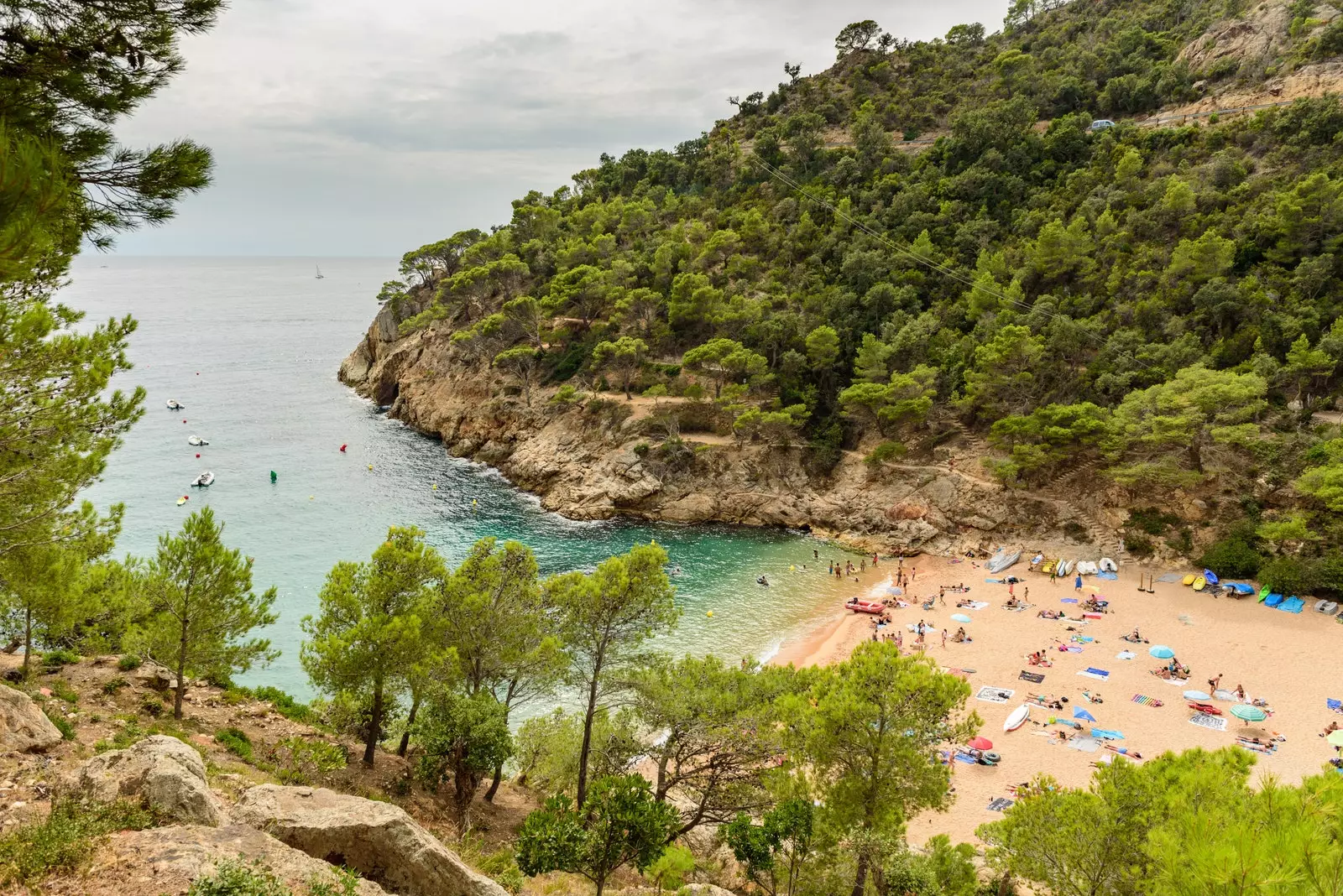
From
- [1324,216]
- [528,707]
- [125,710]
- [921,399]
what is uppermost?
[1324,216]

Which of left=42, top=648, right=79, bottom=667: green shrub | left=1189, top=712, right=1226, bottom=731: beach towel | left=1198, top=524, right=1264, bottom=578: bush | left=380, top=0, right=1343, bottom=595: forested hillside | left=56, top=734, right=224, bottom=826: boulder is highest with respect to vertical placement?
left=380, top=0, right=1343, bottom=595: forested hillside

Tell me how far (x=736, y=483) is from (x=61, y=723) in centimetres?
3243

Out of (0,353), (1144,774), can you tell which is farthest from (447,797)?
(1144,774)

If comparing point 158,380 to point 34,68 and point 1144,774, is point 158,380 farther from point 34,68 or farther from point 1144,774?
point 1144,774

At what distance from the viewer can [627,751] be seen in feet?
51.9

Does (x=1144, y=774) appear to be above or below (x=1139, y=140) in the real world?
below

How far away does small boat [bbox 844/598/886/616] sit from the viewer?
2959cm

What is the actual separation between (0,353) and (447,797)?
12.0 m

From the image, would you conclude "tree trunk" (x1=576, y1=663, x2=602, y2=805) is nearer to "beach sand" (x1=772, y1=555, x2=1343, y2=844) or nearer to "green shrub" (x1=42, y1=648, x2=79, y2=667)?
"beach sand" (x1=772, y1=555, x2=1343, y2=844)

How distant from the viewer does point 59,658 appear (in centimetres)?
1658

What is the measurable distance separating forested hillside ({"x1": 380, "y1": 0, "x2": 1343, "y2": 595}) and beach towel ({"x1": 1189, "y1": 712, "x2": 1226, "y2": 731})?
36.7ft

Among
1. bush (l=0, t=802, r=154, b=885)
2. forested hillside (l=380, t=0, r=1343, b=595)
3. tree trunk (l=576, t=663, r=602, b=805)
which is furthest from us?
forested hillside (l=380, t=0, r=1343, b=595)

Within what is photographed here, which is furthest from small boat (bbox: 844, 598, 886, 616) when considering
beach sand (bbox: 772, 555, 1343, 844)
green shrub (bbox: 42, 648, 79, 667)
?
green shrub (bbox: 42, 648, 79, 667)

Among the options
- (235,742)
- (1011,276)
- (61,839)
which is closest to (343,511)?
(235,742)
